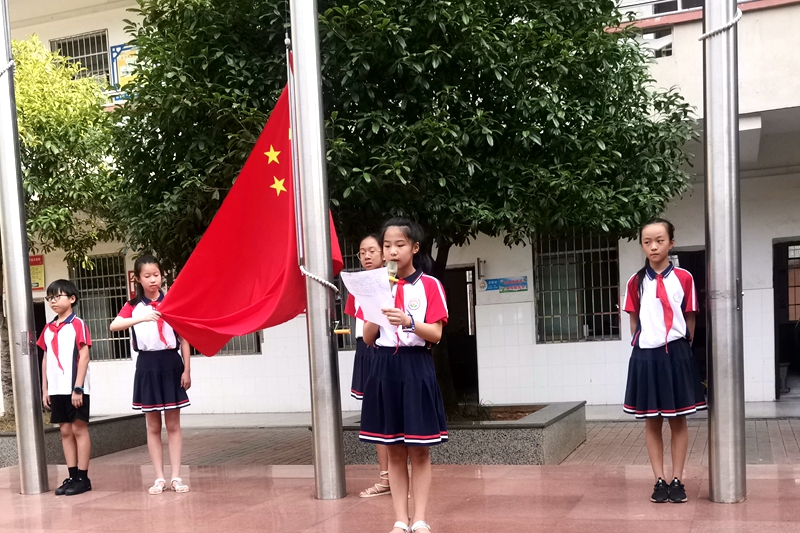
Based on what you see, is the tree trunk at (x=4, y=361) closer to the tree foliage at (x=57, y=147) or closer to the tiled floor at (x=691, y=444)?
the tree foliage at (x=57, y=147)

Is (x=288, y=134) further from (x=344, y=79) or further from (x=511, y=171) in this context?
(x=511, y=171)

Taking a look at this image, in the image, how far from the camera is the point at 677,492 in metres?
4.98

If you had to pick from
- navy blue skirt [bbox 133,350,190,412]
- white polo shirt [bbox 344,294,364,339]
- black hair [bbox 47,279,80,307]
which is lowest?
navy blue skirt [bbox 133,350,190,412]

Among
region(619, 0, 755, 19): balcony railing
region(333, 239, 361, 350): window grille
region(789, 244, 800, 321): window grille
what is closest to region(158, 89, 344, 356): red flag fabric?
region(333, 239, 361, 350): window grille

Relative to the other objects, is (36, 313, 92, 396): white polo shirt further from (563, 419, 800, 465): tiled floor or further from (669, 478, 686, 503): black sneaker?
(669, 478, 686, 503): black sneaker

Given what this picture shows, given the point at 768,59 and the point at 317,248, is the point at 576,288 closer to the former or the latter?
the point at 768,59

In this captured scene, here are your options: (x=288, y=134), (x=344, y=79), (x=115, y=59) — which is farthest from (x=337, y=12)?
Answer: (x=115, y=59)

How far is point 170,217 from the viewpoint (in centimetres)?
709

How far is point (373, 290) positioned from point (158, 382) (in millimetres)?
2894

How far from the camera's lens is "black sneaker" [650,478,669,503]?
5.02 metres

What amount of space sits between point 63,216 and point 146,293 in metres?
4.51

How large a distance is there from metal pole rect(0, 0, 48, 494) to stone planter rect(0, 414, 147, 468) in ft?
5.48

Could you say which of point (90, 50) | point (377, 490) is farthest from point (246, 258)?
point (90, 50)

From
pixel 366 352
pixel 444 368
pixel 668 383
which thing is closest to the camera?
pixel 668 383
